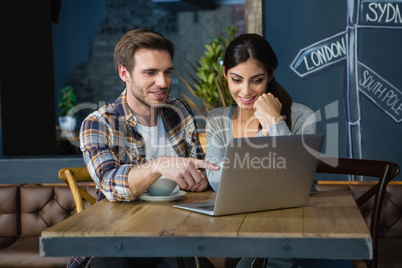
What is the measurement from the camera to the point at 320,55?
134 inches

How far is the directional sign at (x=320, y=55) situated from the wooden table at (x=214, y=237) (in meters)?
2.04

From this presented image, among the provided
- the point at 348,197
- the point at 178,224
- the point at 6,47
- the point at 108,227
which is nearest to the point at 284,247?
the point at 178,224

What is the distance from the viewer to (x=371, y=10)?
132 inches

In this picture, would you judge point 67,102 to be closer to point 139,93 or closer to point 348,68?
point 348,68

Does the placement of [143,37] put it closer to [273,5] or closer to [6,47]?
[273,5]

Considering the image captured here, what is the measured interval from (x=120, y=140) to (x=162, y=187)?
0.36m

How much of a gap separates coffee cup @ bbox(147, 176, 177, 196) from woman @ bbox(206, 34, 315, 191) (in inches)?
14.0

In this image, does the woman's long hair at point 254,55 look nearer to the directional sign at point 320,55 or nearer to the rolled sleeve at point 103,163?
the rolled sleeve at point 103,163

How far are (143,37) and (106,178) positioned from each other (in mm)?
644

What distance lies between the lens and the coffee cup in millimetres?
1827

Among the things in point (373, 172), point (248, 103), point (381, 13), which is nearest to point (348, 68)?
point (381, 13)

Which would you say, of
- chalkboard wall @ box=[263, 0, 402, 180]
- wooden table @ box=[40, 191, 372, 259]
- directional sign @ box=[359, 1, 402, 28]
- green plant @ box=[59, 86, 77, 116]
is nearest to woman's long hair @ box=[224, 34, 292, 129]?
wooden table @ box=[40, 191, 372, 259]

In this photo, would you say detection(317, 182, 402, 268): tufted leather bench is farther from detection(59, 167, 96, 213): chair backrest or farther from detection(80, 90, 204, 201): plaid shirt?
detection(59, 167, 96, 213): chair backrest

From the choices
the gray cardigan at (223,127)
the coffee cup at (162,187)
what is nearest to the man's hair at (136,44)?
the gray cardigan at (223,127)
